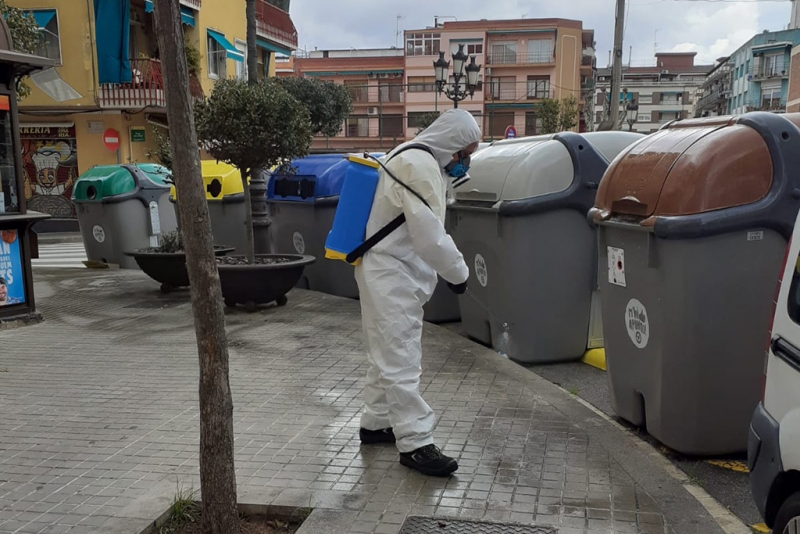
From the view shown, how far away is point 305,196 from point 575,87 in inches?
2014

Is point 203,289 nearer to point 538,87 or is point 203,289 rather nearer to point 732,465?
point 732,465

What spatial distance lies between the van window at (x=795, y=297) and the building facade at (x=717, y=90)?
3151 inches

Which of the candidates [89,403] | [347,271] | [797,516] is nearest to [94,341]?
[89,403]

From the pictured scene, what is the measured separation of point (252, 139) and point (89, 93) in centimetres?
1653

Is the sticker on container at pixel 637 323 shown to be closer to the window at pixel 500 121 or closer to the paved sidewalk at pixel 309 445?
the paved sidewalk at pixel 309 445

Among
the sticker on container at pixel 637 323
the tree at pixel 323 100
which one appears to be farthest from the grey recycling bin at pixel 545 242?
the tree at pixel 323 100

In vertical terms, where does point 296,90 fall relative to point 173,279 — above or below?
above

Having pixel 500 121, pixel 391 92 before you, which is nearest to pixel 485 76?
pixel 500 121

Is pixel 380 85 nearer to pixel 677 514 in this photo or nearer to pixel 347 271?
pixel 347 271

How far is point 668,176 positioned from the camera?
3809 millimetres

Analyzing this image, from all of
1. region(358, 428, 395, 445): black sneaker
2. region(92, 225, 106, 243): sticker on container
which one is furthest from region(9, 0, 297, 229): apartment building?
region(358, 428, 395, 445): black sneaker

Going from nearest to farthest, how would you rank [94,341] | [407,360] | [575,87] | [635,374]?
[407,360] < [635,374] < [94,341] < [575,87]

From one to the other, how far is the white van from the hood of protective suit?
1.72 m

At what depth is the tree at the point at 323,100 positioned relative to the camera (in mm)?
24625
